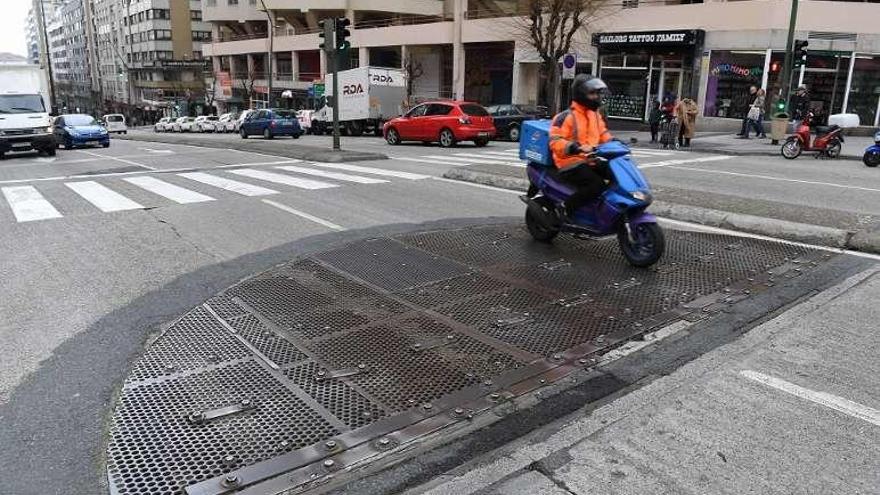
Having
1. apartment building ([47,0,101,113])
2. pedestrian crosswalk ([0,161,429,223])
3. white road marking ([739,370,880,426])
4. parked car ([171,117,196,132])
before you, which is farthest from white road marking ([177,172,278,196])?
apartment building ([47,0,101,113])

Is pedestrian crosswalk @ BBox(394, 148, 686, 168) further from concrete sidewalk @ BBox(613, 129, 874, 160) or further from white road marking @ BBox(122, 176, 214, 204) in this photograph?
white road marking @ BBox(122, 176, 214, 204)

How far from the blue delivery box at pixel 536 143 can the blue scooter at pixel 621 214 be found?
22 centimetres

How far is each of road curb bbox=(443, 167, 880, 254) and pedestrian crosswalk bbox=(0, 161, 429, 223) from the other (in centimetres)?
572

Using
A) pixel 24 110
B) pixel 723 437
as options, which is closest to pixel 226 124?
pixel 24 110

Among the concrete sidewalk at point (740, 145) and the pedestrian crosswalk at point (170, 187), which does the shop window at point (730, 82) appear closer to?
the concrete sidewalk at point (740, 145)

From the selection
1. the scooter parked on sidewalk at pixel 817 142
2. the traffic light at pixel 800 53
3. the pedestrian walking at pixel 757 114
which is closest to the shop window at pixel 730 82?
the pedestrian walking at pixel 757 114

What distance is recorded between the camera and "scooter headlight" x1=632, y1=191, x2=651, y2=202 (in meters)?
6.18

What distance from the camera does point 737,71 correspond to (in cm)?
2720

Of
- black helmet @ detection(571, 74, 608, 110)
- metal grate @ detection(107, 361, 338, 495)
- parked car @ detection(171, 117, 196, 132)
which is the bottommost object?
parked car @ detection(171, 117, 196, 132)

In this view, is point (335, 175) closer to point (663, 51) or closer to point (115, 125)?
point (663, 51)

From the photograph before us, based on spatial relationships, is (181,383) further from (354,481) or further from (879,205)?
(879,205)

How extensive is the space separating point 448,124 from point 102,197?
1353 centimetres

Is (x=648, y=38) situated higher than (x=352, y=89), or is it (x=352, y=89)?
(x=648, y=38)

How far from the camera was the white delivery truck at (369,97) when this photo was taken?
30891mm
